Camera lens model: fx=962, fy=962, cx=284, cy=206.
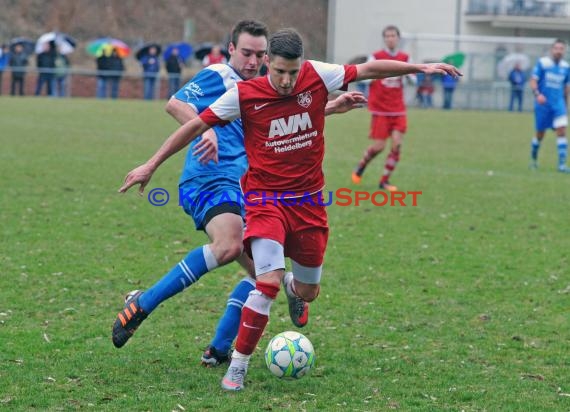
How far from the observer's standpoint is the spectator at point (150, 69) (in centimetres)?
3688

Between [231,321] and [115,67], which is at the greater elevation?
[115,67]

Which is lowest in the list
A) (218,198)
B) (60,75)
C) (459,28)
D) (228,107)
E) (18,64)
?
(60,75)

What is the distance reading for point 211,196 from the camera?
5.50m

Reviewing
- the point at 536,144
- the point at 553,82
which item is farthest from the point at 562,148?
the point at 553,82

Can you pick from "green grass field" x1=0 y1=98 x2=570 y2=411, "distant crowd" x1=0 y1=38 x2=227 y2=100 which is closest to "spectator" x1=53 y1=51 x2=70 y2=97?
"distant crowd" x1=0 y1=38 x2=227 y2=100

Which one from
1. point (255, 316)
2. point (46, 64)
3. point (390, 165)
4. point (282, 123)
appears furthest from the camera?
point (46, 64)

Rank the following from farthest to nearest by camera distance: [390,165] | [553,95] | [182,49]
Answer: [182,49] < [553,95] < [390,165]

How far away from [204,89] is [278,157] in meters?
0.82

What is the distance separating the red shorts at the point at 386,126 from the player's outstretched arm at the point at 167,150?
332 inches

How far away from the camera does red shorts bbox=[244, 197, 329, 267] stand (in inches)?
198

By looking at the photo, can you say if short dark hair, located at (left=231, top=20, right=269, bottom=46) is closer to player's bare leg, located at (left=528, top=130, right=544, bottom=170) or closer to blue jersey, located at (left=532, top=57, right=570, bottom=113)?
player's bare leg, located at (left=528, top=130, right=544, bottom=170)

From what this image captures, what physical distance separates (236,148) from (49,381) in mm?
1727

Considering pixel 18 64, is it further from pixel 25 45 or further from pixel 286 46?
pixel 286 46

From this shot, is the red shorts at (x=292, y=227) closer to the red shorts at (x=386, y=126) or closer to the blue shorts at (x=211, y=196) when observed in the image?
the blue shorts at (x=211, y=196)
